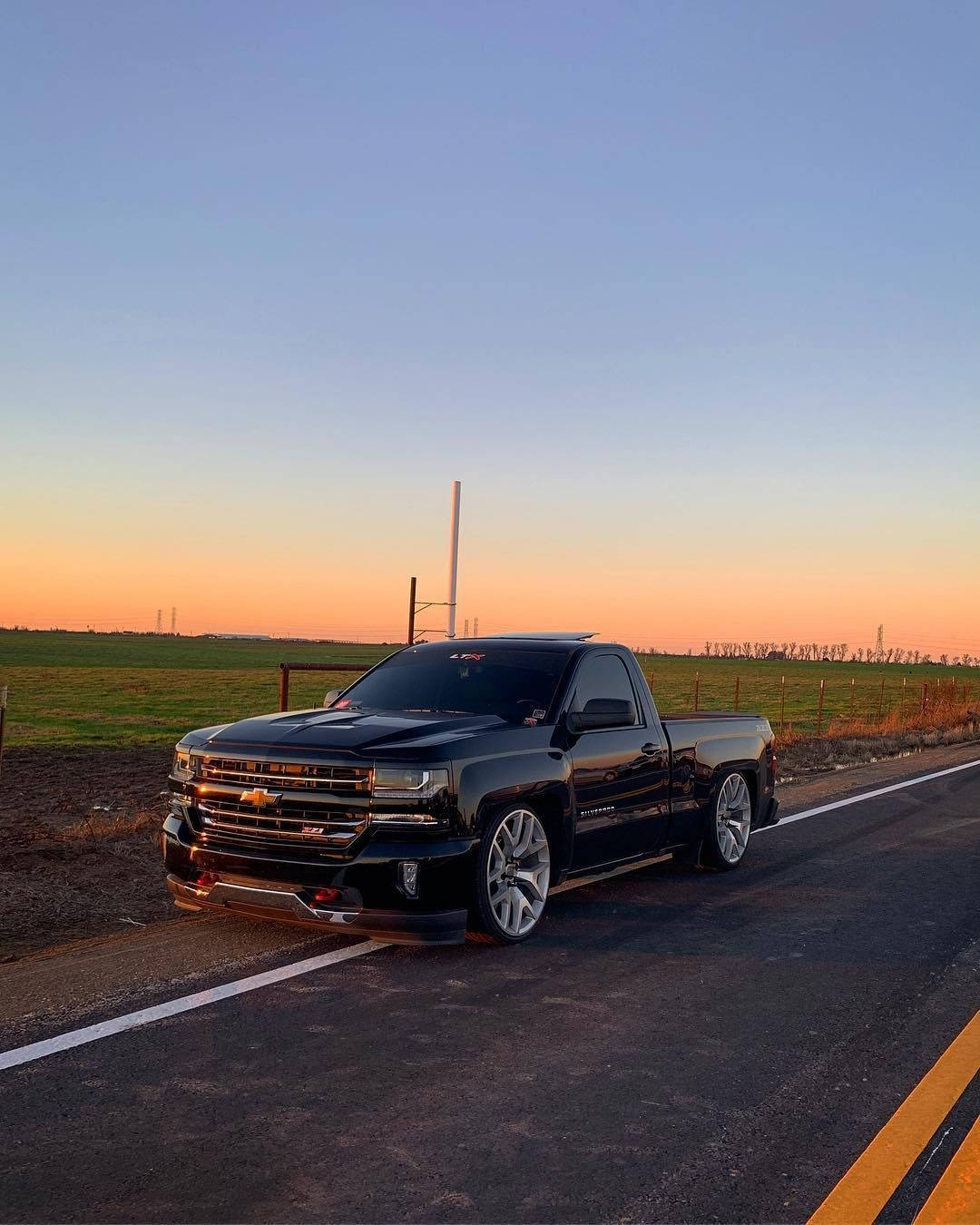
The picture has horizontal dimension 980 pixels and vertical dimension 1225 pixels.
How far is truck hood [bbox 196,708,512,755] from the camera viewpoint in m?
6.07

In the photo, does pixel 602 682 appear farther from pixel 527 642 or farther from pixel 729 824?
pixel 729 824

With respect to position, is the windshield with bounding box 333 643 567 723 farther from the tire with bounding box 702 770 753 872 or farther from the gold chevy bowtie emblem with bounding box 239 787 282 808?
the tire with bounding box 702 770 753 872

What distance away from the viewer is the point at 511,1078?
435cm

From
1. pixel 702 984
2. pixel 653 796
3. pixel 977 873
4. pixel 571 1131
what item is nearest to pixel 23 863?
pixel 653 796

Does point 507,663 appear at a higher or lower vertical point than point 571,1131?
higher

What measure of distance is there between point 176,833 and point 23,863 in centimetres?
254

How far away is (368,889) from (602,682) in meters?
2.59

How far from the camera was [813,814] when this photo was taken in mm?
11977

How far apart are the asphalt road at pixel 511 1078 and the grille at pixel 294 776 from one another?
0.91 m

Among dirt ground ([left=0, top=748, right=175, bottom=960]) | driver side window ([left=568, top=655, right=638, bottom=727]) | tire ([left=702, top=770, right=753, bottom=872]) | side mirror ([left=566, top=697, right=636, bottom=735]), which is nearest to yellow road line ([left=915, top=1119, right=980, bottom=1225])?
side mirror ([left=566, top=697, right=636, bottom=735])

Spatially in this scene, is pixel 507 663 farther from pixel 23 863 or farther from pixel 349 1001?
pixel 23 863

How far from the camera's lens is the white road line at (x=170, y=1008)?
451cm

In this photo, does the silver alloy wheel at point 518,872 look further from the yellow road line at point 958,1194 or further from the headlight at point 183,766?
the yellow road line at point 958,1194

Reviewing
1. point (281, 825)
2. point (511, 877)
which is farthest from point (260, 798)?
point (511, 877)
